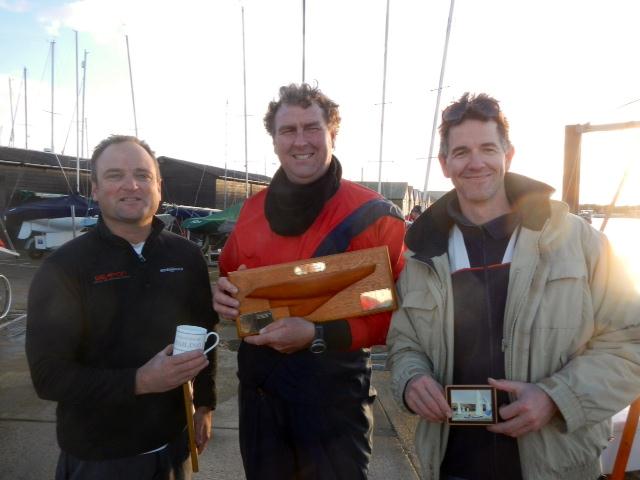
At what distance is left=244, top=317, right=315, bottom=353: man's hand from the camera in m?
1.92

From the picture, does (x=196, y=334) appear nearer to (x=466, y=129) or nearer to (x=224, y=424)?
(x=466, y=129)

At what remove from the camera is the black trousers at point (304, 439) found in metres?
2.04

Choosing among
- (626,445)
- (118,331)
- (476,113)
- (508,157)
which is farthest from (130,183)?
(626,445)

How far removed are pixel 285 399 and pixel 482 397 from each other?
885mm

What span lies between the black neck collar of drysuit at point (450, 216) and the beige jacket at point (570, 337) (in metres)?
0.03

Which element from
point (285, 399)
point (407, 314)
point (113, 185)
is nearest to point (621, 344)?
point (407, 314)

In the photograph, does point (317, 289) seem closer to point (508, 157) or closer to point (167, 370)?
point (167, 370)

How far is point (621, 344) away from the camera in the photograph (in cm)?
155

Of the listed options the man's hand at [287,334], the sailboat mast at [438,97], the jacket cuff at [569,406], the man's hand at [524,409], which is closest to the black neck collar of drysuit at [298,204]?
the man's hand at [287,334]

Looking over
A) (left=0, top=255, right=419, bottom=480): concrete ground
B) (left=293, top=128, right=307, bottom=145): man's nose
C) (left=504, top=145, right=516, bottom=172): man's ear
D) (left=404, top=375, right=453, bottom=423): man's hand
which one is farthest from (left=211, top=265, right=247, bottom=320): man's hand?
(left=0, top=255, right=419, bottom=480): concrete ground

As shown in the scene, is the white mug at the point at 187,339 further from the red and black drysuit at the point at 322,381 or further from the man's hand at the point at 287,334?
the red and black drysuit at the point at 322,381

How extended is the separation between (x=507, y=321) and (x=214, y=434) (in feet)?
9.55

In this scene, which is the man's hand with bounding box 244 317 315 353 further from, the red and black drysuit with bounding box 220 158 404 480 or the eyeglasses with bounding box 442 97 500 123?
the eyeglasses with bounding box 442 97 500 123

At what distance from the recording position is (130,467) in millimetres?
1851
